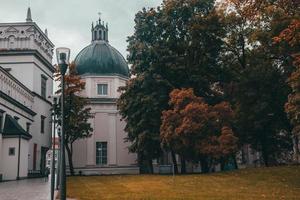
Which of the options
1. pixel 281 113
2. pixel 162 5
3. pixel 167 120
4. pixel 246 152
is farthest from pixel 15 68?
pixel 246 152

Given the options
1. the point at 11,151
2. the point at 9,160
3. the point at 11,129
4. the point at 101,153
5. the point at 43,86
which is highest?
the point at 43,86

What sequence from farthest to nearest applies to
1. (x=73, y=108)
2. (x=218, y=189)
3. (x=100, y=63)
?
(x=100, y=63)
(x=73, y=108)
(x=218, y=189)

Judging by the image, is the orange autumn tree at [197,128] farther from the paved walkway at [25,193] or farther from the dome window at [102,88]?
the dome window at [102,88]

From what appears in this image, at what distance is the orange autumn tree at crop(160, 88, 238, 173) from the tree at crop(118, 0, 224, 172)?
4766 millimetres

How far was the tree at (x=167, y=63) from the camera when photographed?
39.9 m

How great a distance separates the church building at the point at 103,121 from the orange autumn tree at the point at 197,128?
25056 millimetres

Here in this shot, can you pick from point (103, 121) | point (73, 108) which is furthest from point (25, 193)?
point (103, 121)

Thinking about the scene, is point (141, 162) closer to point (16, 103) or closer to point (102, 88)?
point (102, 88)

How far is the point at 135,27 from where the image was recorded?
144 ft

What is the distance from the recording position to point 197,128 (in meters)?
33.2

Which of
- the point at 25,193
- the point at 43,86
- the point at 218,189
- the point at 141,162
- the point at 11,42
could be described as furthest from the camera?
the point at 43,86

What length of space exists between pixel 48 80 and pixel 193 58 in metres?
21.0

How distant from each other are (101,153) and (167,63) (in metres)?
23.8

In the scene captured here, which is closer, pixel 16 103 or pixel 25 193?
pixel 25 193
